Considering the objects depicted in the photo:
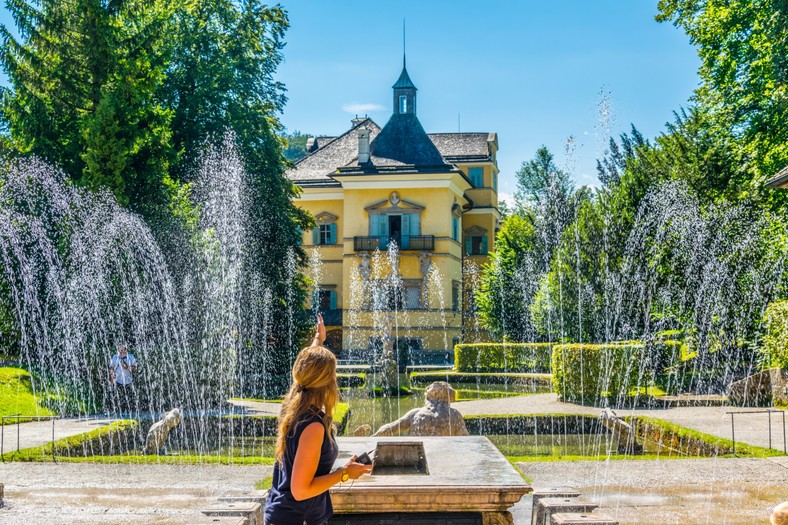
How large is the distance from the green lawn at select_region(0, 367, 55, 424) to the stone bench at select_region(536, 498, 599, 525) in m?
13.9

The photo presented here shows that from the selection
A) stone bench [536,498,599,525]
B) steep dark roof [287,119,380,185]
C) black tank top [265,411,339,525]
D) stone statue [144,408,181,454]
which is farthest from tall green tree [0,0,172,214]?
steep dark roof [287,119,380,185]

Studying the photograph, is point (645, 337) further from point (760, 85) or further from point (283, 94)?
point (283, 94)

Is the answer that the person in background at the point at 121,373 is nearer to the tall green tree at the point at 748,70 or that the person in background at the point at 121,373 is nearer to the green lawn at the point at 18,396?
the green lawn at the point at 18,396

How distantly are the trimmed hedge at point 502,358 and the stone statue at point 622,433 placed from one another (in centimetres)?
2038

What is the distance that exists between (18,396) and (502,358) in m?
21.2

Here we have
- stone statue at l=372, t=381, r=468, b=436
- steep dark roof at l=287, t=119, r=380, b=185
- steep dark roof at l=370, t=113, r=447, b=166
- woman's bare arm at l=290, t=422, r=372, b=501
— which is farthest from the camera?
steep dark roof at l=287, t=119, r=380, b=185

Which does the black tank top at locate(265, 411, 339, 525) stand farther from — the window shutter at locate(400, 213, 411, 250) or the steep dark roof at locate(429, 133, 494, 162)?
the steep dark roof at locate(429, 133, 494, 162)

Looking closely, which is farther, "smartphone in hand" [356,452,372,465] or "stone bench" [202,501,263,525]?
"stone bench" [202,501,263,525]

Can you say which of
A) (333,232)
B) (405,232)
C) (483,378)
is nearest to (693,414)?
(483,378)

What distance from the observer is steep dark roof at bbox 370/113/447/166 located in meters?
51.0

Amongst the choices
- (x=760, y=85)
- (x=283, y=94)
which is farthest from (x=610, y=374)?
(x=283, y=94)

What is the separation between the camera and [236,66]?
31.7m

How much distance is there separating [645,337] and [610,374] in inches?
227

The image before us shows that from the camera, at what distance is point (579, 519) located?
6004 mm
